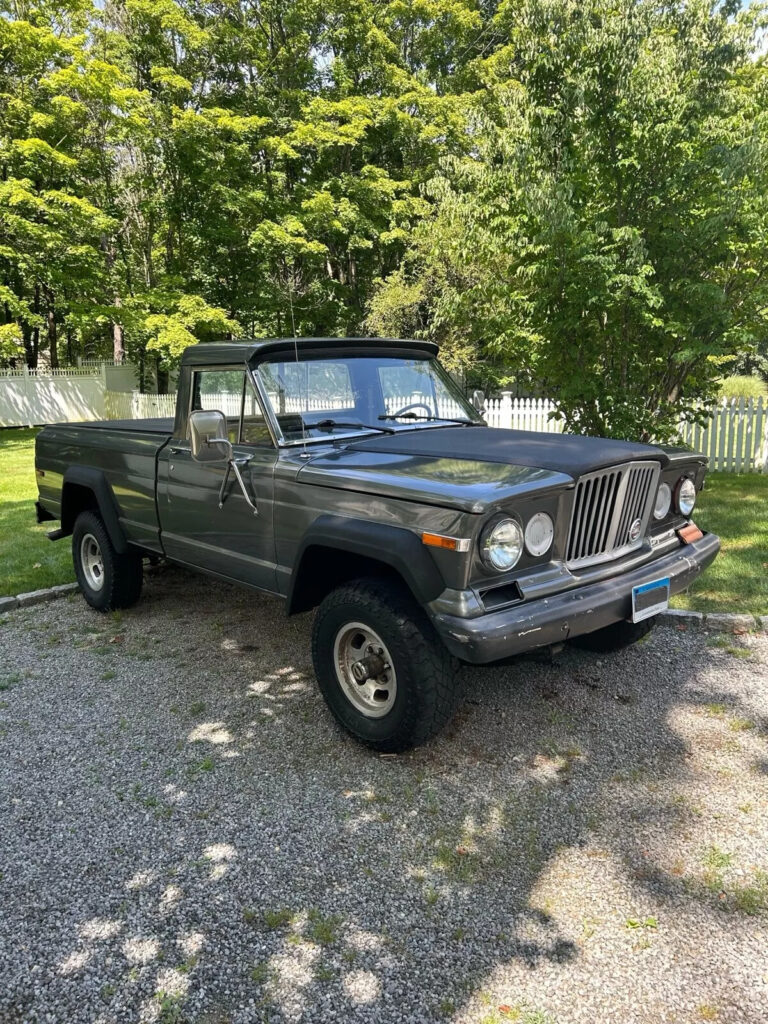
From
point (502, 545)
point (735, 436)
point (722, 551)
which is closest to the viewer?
point (502, 545)

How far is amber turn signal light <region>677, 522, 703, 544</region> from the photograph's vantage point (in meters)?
3.88

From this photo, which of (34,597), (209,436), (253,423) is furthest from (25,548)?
(209,436)

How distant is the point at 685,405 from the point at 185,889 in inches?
294

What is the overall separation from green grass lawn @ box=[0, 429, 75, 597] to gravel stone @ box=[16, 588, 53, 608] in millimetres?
144

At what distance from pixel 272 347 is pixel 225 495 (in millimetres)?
892

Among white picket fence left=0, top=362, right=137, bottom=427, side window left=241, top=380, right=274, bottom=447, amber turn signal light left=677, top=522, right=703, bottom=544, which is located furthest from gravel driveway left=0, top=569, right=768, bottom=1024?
white picket fence left=0, top=362, right=137, bottom=427

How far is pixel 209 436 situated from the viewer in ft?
12.0

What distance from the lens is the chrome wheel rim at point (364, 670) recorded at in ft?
10.8

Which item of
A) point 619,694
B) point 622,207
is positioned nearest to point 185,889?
point 619,694

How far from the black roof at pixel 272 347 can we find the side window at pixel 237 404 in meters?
0.09

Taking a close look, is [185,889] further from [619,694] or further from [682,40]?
[682,40]

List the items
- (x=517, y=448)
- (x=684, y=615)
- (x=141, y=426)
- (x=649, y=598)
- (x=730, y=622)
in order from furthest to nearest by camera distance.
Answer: (x=141, y=426) < (x=684, y=615) < (x=730, y=622) < (x=517, y=448) < (x=649, y=598)

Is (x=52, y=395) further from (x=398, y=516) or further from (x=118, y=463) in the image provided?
(x=398, y=516)

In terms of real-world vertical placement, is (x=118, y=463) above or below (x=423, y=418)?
below
